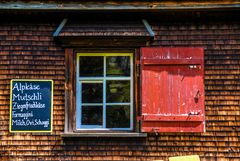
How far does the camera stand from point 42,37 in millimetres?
6453

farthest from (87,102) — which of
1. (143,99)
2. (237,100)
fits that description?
(237,100)

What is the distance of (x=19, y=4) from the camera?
6.40 metres

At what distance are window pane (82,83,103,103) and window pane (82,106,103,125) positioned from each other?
16 centimetres

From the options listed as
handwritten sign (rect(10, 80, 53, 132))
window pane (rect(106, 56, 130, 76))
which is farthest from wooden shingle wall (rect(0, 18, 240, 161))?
window pane (rect(106, 56, 130, 76))

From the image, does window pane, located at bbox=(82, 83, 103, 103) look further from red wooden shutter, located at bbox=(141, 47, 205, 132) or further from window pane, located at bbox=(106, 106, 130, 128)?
red wooden shutter, located at bbox=(141, 47, 205, 132)

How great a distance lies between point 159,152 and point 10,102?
2644mm

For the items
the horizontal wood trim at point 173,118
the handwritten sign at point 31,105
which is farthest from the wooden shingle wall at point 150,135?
the horizontal wood trim at point 173,118

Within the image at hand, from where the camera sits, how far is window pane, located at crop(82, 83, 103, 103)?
6477 mm

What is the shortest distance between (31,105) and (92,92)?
3.45 feet

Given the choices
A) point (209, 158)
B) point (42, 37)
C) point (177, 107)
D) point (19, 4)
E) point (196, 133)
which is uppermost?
→ point (19, 4)

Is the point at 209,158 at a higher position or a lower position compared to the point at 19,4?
lower

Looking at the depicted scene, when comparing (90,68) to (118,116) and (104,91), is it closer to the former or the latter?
(104,91)

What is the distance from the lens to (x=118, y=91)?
21.2 feet

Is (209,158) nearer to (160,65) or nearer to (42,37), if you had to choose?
(160,65)
